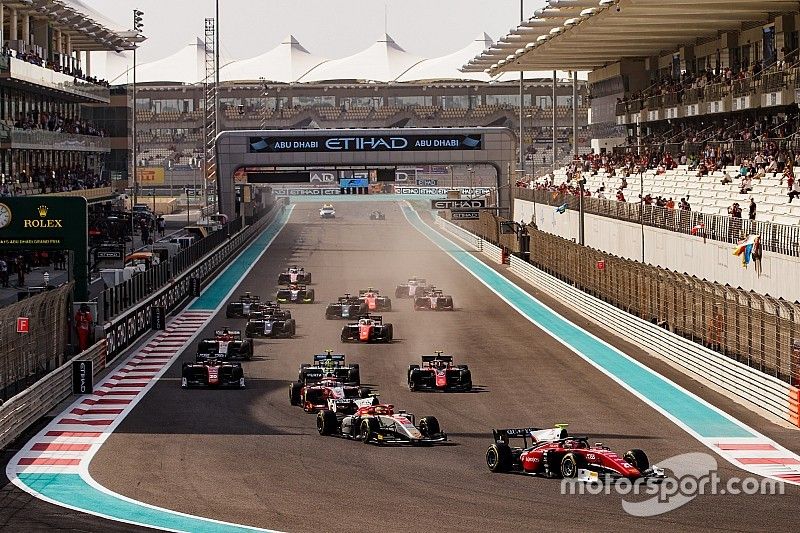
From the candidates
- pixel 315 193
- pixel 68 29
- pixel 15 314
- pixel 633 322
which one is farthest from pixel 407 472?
pixel 315 193

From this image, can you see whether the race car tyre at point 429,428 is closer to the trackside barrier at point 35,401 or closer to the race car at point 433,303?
the trackside barrier at point 35,401

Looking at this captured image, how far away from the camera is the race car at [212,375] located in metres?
32.8

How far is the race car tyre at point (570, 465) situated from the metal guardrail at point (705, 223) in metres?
16.9

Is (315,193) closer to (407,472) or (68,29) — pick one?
(68,29)

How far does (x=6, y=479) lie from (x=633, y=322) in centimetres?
2292

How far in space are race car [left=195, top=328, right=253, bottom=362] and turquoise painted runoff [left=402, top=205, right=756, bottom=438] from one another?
8.62 m

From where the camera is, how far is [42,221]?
116 ft

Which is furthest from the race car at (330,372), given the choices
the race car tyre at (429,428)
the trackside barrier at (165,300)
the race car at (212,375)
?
the trackside barrier at (165,300)

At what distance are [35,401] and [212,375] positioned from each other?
5.14 meters

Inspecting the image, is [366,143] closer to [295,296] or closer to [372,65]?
[295,296]

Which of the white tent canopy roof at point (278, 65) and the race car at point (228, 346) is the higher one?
the white tent canopy roof at point (278, 65)

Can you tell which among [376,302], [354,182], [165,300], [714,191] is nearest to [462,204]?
[354,182]

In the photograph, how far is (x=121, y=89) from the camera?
367ft

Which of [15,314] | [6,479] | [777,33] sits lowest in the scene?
[6,479]
